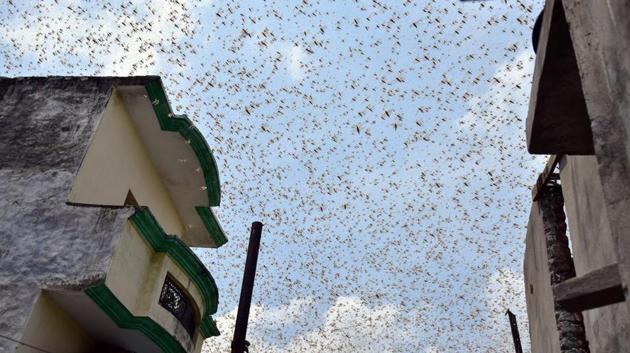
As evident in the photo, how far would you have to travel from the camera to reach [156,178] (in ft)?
43.1

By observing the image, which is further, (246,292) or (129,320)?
(246,292)

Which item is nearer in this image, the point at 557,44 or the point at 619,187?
the point at 619,187

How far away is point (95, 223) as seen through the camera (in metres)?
9.44

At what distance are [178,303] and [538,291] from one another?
Result: 6921 millimetres

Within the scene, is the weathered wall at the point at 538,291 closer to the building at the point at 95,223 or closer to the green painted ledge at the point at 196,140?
the building at the point at 95,223

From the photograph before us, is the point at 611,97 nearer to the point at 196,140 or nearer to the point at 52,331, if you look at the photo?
the point at 52,331

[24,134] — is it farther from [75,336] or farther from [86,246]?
[75,336]

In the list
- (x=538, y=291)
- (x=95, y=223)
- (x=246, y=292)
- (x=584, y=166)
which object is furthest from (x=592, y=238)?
(x=95, y=223)

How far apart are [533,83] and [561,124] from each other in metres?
0.40

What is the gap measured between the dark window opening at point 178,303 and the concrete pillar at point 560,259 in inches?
278

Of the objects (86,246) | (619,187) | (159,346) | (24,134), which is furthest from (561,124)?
(24,134)

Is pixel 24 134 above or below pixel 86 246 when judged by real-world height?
above

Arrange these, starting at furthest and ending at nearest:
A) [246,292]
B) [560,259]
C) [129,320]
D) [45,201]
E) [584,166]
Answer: [246,292], [45,201], [129,320], [560,259], [584,166]

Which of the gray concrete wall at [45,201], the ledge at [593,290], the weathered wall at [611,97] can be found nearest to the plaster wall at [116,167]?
the gray concrete wall at [45,201]
